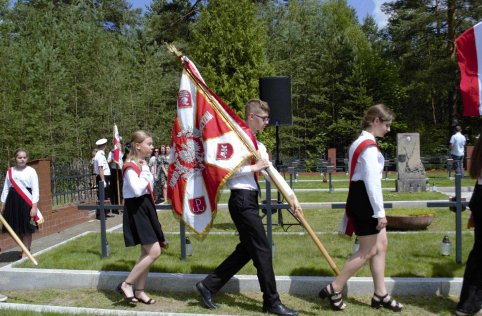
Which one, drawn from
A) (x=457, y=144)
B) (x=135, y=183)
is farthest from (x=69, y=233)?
(x=457, y=144)

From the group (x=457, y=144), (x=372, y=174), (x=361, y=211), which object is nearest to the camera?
(x=372, y=174)

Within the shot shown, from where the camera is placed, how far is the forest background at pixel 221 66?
768 inches

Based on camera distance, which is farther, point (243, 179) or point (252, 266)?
point (252, 266)

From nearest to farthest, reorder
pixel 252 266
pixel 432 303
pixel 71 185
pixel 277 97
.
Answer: pixel 432 303 → pixel 252 266 → pixel 277 97 → pixel 71 185

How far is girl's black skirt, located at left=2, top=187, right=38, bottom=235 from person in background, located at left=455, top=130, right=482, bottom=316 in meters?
6.12

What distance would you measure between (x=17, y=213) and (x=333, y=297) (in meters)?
5.15

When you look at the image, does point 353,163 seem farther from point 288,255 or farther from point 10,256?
point 10,256

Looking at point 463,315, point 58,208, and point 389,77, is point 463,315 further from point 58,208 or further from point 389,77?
point 389,77

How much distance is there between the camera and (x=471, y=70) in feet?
18.5

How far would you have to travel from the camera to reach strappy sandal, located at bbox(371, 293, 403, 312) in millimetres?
5195

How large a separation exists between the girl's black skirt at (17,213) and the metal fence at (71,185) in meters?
3.83

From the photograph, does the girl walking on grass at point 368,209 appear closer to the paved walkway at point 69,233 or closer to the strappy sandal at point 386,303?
the strappy sandal at point 386,303

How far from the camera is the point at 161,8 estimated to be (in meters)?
36.0

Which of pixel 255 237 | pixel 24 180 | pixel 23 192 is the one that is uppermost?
pixel 24 180
